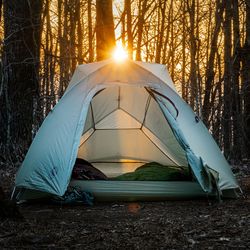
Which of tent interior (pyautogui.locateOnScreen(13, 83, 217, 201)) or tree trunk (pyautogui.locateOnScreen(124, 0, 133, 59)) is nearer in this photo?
tent interior (pyautogui.locateOnScreen(13, 83, 217, 201))

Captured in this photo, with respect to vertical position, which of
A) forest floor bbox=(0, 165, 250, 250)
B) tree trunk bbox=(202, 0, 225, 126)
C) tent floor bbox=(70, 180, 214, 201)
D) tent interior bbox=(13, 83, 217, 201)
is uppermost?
tree trunk bbox=(202, 0, 225, 126)

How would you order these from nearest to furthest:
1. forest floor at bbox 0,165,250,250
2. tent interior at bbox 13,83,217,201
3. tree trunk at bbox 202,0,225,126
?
forest floor at bbox 0,165,250,250 < tent interior at bbox 13,83,217,201 < tree trunk at bbox 202,0,225,126

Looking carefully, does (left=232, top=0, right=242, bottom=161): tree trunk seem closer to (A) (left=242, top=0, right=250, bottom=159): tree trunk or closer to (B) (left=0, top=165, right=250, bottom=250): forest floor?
(A) (left=242, top=0, right=250, bottom=159): tree trunk

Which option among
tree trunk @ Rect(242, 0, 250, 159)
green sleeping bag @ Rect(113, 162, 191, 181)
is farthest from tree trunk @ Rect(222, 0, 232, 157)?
green sleeping bag @ Rect(113, 162, 191, 181)

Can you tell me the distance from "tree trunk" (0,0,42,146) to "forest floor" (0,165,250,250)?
406cm

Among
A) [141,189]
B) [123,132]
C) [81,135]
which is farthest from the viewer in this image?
[123,132]

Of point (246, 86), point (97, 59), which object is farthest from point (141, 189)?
point (246, 86)

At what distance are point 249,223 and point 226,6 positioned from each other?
9.27m

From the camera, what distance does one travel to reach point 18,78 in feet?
32.9

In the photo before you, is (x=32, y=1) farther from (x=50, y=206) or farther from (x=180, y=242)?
(x=180, y=242)

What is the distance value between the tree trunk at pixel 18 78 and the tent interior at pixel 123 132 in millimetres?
1562

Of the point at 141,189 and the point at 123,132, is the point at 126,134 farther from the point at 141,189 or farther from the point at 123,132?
the point at 141,189

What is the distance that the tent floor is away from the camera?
6.43m

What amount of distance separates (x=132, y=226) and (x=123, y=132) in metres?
4.93
